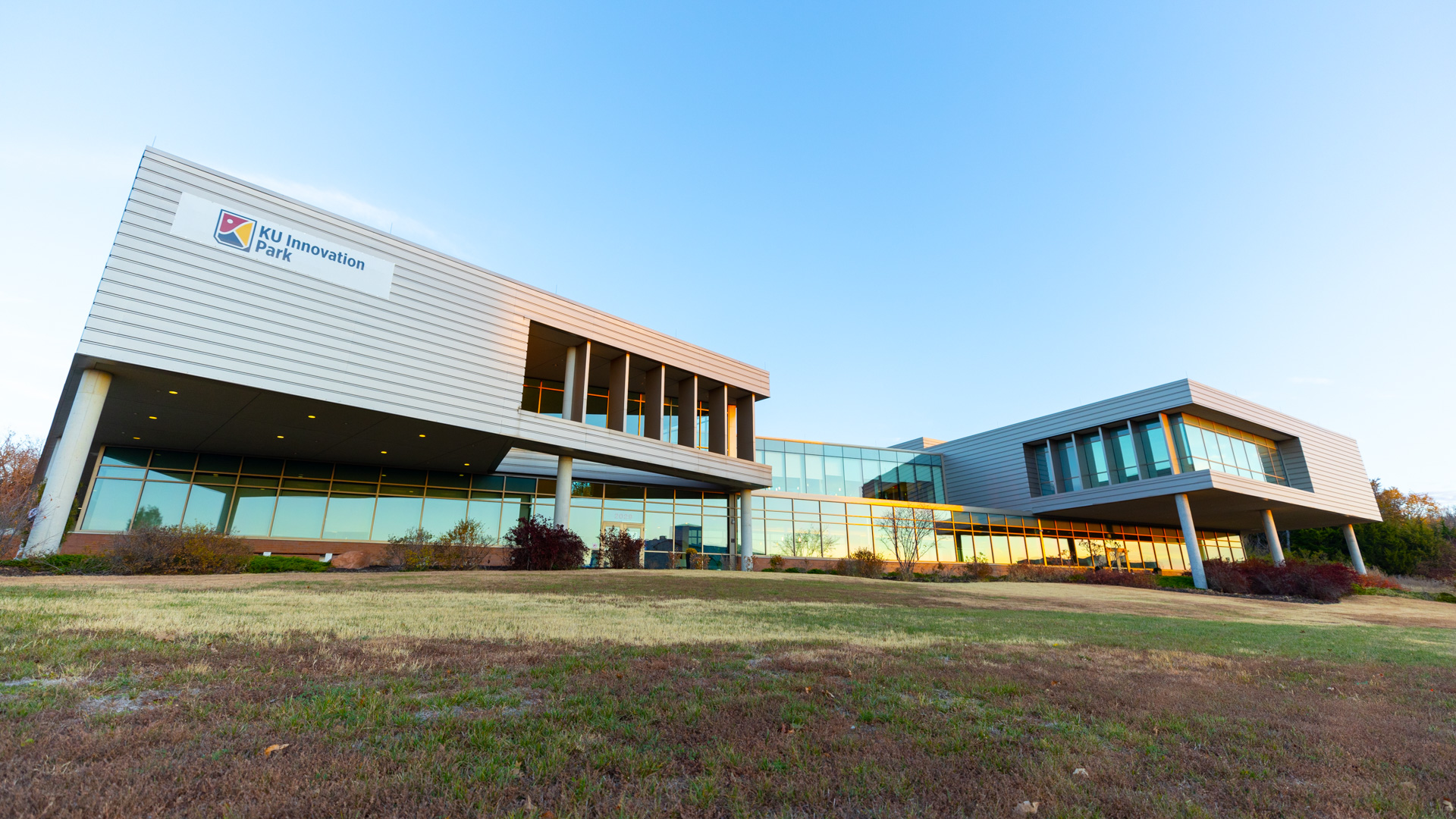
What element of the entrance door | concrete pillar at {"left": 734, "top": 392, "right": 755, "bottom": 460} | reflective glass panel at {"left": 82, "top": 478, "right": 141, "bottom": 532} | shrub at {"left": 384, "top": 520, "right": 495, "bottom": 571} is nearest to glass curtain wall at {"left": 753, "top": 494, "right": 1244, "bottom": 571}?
concrete pillar at {"left": 734, "top": 392, "right": 755, "bottom": 460}

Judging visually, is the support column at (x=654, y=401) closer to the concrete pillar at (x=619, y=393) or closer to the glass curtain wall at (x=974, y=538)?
the concrete pillar at (x=619, y=393)

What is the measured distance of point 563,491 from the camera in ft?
87.0

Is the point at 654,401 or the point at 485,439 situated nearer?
the point at 485,439

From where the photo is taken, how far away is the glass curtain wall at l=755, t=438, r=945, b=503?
39.2 m

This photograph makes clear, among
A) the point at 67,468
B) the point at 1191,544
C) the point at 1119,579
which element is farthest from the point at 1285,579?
the point at 67,468

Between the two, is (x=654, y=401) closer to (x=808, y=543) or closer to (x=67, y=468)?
(x=808, y=543)

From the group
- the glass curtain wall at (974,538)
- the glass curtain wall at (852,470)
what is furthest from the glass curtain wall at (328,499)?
the glass curtain wall at (852,470)

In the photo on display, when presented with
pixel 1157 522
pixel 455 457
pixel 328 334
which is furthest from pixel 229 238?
pixel 1157 522

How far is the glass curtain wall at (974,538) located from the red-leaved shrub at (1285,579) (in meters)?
9.71

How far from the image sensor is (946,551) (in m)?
39.4

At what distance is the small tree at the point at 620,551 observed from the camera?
26266 millimetres

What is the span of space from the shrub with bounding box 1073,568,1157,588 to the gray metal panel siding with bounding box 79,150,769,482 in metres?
24.0

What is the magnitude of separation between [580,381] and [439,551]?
29.8ft

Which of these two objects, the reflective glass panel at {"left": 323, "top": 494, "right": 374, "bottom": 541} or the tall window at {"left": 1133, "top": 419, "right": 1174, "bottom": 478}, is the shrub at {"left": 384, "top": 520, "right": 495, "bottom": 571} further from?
the tall window at {"left": 1133, "top": 419, "right": 1174, "bottom": 478}
